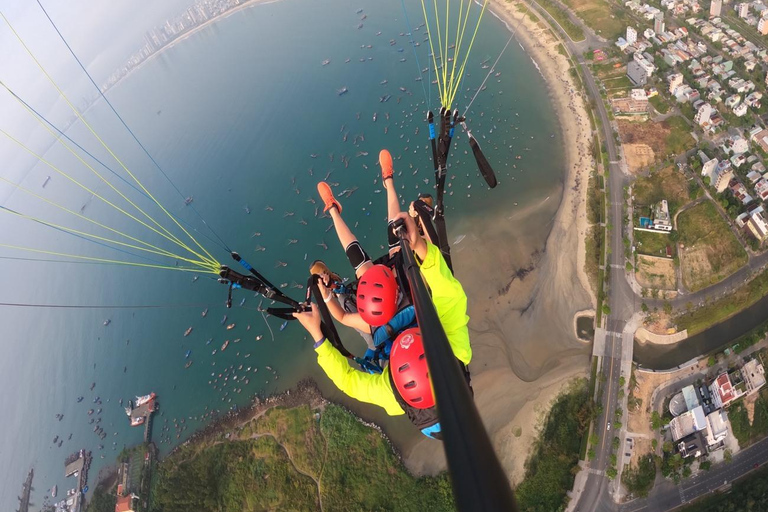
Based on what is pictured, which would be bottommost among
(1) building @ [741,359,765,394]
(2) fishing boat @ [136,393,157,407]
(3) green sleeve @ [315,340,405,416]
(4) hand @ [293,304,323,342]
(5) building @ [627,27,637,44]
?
(2) fishing boat @ [136,393,157,407]

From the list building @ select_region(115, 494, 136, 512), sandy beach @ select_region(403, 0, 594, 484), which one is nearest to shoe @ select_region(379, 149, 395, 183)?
sandy beach @ select_region(403, 0, 594, 484)

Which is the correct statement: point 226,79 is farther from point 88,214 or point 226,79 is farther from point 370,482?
point 370,482

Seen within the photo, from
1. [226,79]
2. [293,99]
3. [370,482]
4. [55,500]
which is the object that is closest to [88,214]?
[226,79]

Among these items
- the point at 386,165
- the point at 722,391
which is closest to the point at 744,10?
the point at 722,391

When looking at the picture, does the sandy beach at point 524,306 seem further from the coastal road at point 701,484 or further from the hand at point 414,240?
the hand at point 414,240

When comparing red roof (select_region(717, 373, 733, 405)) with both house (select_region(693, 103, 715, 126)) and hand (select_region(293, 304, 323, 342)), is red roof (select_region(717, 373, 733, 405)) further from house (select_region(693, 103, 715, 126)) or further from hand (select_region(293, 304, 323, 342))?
hand (select_region(293, 304, 323, 342))

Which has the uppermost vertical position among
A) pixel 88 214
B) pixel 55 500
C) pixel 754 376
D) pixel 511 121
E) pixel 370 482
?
pixel 511 121
